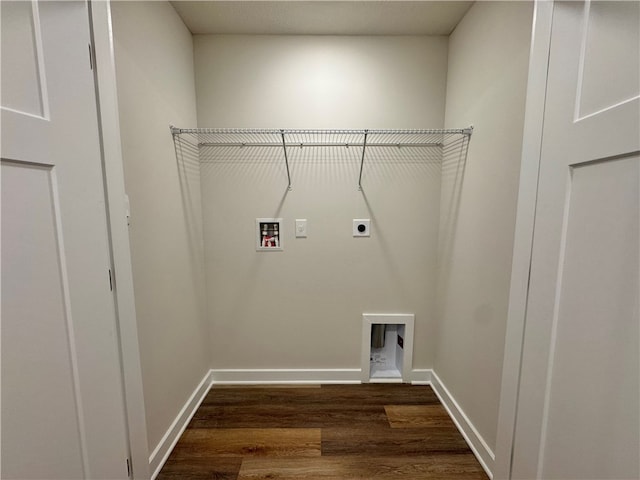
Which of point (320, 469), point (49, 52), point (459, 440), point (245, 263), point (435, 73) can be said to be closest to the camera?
point (49, 52)

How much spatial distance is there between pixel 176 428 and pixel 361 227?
1.69 metres

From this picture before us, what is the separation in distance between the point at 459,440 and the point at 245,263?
1.75 meters

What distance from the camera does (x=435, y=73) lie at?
1763 millimetres

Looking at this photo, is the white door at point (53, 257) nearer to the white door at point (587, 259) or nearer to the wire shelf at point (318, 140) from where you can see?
the wire shelf at point (318, 140)

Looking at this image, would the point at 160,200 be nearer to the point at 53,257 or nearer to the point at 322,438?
the point at 53,257

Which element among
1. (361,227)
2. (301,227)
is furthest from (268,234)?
(361,227)

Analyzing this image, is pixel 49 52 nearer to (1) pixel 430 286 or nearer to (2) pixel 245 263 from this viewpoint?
(2) pixel 245 263

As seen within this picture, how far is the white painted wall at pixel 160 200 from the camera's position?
1.17 m

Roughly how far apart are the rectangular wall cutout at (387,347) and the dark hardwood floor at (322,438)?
107 mm

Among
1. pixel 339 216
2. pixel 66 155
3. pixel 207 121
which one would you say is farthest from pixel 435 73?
pixel 66 155

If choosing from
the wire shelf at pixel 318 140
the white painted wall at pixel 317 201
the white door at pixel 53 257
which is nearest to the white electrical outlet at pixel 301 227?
the white painted wall at pixel 317 201

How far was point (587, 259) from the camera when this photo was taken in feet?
2.38

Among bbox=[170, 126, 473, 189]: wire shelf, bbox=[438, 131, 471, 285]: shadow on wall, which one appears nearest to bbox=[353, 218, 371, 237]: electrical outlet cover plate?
bbox=[170, 126, 473, 189]: wire shelf

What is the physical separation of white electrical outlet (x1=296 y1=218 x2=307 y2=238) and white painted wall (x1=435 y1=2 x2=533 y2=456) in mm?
989
